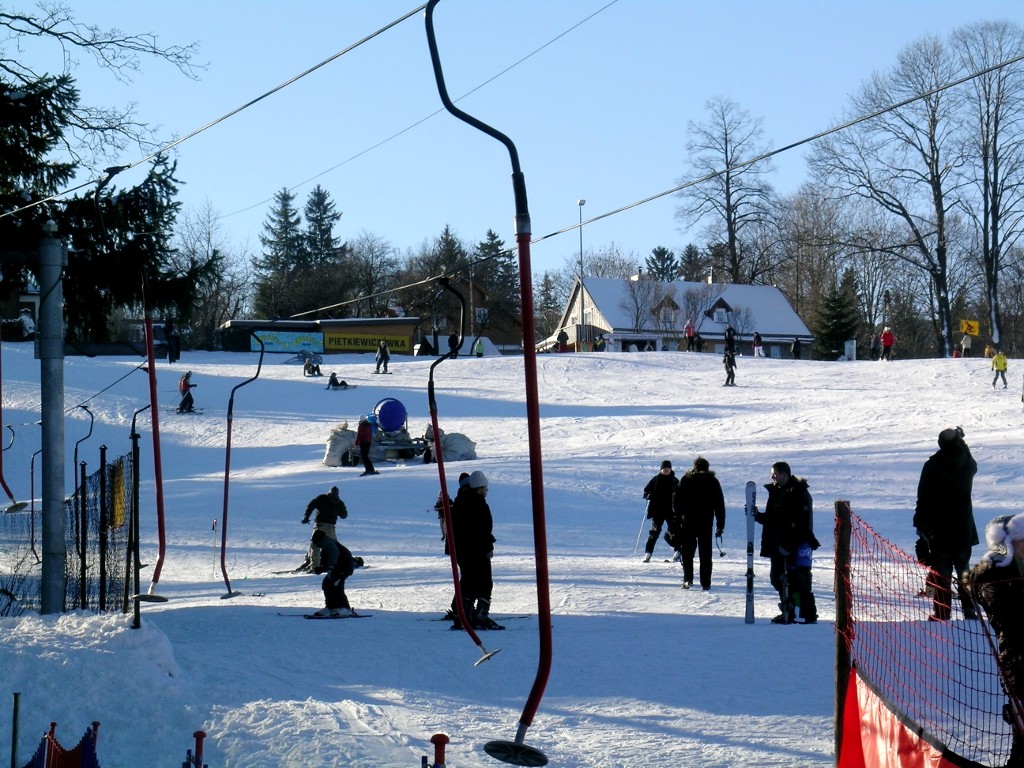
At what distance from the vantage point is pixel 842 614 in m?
6.99

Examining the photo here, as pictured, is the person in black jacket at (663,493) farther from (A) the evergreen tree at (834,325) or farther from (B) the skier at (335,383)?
(A) the evergreen tree at (834,325)

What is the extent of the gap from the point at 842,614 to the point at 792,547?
492 cm

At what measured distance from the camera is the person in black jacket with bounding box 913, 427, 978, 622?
11625 mm

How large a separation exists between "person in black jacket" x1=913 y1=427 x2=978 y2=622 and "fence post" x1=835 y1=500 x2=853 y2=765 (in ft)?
16.3

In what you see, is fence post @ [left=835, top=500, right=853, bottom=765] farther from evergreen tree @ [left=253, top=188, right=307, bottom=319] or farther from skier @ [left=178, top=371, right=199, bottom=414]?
evergreen tree @ [left=253, top=188, right=307, bottom=319]

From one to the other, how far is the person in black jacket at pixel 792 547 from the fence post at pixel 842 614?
471cm

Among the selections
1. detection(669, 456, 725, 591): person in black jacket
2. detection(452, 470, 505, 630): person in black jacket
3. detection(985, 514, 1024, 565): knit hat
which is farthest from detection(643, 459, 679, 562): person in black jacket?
detection(985, 514, 1024, 565): knit hat

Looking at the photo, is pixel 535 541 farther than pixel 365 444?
No

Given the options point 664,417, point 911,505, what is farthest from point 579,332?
point 911,505

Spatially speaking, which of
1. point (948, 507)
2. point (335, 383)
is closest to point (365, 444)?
point (335, 383)

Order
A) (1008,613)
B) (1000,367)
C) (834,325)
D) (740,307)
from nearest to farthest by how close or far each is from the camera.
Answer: (1008,613) < (1000,367) < (834,325) < (740,307)

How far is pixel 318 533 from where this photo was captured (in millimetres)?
14836

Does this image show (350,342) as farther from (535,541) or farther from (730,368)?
(535,541)

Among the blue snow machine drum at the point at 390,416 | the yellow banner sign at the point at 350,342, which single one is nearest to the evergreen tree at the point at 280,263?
the yellow banner sign at the point at 350,342
